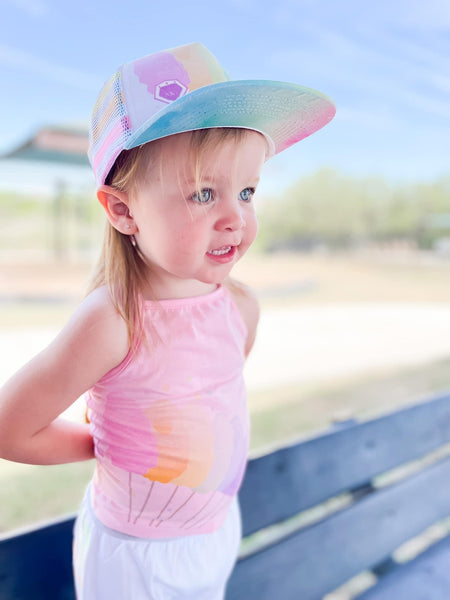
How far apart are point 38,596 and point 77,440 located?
281 mm

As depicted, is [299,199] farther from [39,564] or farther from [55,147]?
[39,564]

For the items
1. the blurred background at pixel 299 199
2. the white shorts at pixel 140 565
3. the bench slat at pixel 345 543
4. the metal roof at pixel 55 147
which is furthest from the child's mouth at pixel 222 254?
the metal roof at pixel 55 147

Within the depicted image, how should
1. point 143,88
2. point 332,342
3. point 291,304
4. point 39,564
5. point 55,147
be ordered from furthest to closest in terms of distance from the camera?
point 291,304
point 55,147
point 332,342
point 39,564
point 143,88

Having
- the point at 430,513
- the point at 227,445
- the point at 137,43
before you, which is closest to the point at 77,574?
the point at 227,445

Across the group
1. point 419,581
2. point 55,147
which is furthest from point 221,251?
point 55,147

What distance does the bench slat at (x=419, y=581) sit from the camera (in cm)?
126

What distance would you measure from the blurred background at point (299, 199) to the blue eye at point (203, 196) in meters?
0.12

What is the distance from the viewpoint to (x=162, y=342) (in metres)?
0.64

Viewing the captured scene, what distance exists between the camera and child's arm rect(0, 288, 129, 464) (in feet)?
1.91

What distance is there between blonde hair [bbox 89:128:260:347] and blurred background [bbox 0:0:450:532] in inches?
2.7

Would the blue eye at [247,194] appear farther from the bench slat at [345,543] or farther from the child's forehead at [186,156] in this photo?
the bench slat at [345,543]

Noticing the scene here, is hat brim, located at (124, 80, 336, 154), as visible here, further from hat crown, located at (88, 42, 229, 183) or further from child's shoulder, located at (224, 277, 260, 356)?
child's shoulder, located at (224, 277, 260, 356)

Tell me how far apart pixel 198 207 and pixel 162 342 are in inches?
6.7

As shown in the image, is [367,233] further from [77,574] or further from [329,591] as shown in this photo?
[77,574]
